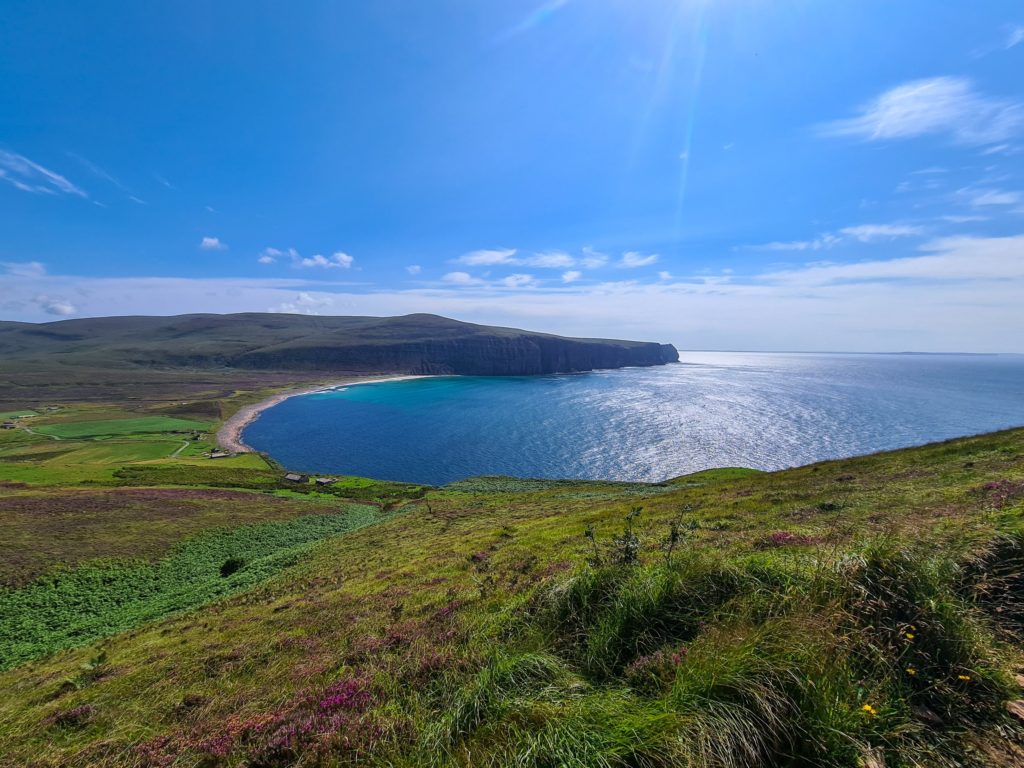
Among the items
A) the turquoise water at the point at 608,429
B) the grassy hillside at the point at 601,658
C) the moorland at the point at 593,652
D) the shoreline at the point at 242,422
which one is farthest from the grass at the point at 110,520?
the shoreline at the point at 242,422

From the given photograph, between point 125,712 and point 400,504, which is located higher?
A: point 125,712

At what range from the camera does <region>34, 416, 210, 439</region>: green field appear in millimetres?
103025

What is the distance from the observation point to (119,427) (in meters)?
110

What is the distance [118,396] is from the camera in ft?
531

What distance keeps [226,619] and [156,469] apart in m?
73.6

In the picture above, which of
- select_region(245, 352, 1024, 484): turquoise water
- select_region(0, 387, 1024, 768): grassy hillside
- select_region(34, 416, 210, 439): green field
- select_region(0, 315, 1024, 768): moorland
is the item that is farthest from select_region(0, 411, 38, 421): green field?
select_region(0, 387, 1024, 768): grassy hillside

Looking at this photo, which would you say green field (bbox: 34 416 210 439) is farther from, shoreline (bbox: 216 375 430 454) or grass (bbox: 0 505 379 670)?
grass (bbox: 0 505 379 670)

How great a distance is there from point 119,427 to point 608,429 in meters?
132

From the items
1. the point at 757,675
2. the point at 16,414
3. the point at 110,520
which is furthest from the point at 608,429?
the point at 16,414

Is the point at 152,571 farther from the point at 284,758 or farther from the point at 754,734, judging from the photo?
the point at 754,734

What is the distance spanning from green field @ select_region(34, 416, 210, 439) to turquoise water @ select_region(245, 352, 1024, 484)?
55.9 ft

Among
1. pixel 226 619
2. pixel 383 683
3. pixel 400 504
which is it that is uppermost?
pixel 383 683

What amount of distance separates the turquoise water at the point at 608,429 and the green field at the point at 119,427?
17.0 m

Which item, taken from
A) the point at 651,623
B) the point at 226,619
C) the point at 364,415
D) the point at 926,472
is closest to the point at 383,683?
the point at 651,623
